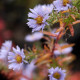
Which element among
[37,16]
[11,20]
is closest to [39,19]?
[37,16]

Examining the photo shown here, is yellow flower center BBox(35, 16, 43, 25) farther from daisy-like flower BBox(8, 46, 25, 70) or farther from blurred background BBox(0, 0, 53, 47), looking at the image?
blurred background BBox(0, 0, 53, 47)

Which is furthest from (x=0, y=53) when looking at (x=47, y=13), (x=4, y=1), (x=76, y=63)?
(x=4, y=1)

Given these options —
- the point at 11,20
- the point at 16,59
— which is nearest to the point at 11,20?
the point at 11,20

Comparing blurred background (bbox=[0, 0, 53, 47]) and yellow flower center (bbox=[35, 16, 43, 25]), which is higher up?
blurred background (bbox=[0, 0, 53, 47])

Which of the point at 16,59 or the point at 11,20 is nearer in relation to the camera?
the point at 16,59

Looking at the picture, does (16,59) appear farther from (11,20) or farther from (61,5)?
(11,20)

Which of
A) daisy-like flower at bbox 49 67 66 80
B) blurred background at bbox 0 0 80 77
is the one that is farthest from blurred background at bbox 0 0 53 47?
daisy-like flower at bbox 49 67 66 80

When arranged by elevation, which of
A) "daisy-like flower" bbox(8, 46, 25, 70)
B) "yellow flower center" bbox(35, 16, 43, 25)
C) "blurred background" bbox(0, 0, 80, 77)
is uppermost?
"blurred background" bbox(0, 0, 80, 77)

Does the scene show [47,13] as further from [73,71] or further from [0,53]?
[73,71]

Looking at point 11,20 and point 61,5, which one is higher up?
point 11,20

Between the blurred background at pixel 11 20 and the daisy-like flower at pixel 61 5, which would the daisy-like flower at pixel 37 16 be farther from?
the blurred background at pixel 11 20

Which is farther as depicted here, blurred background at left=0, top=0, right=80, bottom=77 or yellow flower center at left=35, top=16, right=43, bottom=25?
blurred background at left=0, top=0, right=80, bottom=77
